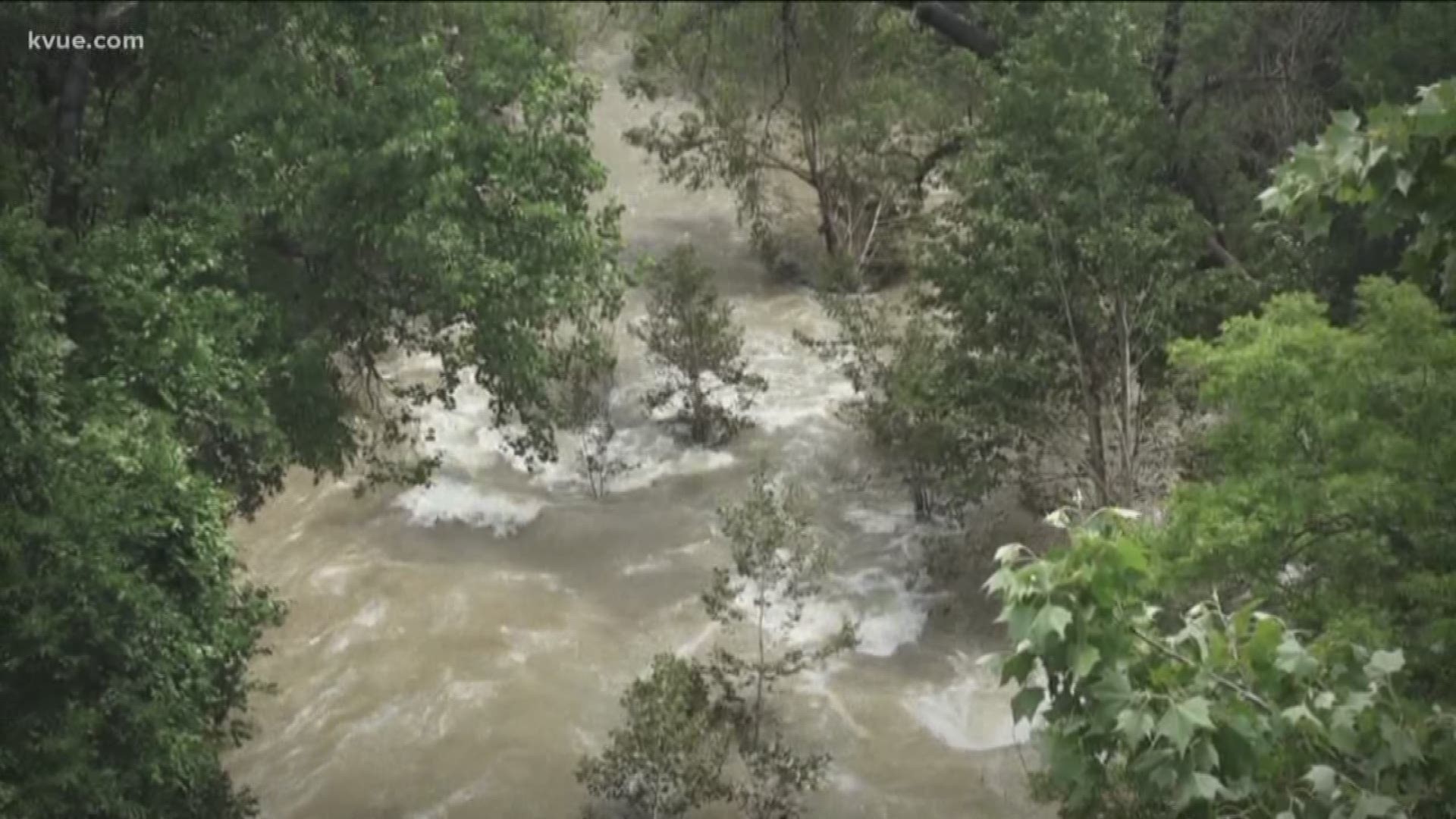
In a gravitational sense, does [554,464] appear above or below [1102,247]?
below

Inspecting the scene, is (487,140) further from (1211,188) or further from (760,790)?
(1211,188)

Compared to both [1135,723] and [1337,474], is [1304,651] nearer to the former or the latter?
[1135,723]

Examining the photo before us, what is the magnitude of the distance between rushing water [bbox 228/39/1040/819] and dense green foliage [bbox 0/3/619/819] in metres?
2.13

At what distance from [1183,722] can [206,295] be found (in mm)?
7408

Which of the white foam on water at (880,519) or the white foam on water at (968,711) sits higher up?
the white foam on water at (880,519)

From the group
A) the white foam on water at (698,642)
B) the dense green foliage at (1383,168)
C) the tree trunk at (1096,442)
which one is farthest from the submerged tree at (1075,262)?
the dense green foliage at (1383,168)

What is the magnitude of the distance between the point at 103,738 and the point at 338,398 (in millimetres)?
3697

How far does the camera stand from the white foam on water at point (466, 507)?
16312 millimetres

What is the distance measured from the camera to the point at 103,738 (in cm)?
754

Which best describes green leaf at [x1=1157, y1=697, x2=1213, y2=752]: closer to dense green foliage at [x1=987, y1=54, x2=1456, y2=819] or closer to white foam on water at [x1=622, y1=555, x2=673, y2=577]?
dense green foliage at [x1=987, y1=54, x2=1456, y2=819]

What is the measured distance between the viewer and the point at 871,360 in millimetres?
15984

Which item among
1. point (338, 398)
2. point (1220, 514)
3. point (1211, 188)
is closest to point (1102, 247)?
point (1211, 188)

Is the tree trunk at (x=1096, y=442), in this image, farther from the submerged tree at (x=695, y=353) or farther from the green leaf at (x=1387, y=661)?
the green leaf at (x=1387, y=661)

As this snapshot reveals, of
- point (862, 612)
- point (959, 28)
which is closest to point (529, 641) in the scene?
point (862, 612)
